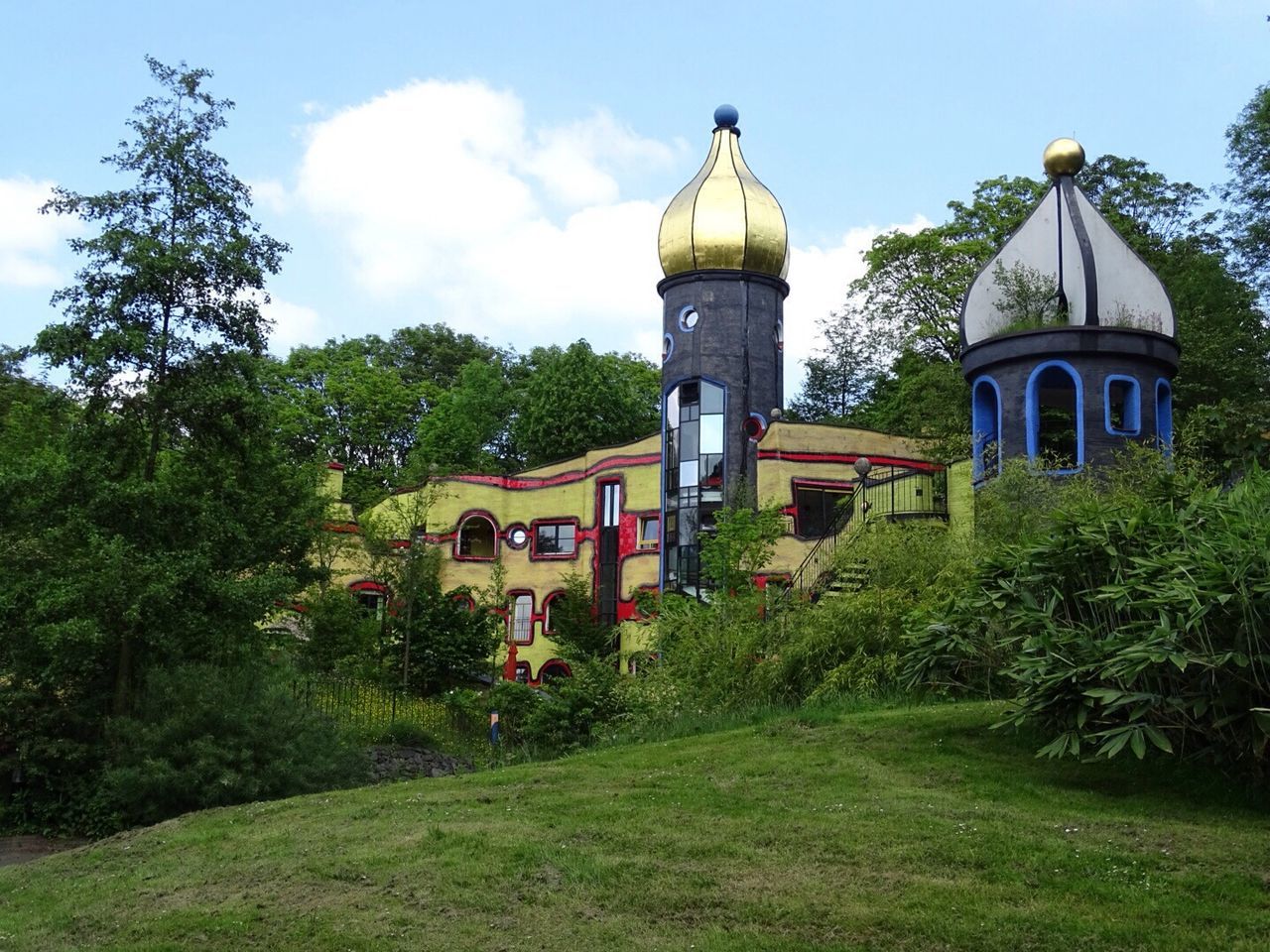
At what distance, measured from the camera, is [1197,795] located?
9578 mm

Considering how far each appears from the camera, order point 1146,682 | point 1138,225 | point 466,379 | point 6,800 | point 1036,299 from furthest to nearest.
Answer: point 466,379
point 1138,225
point 1036,299
point 6,800
point 1146,682

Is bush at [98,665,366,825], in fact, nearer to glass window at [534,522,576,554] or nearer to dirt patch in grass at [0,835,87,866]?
dirt patch in grass at [0,835,87,866]

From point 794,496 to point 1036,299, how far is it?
28.4 ft

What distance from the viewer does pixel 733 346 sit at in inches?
1192

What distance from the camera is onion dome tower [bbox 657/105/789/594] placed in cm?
2997

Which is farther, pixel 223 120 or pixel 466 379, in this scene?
pixel 466 379

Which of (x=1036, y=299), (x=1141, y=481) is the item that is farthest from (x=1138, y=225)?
(x=1141, y=481)

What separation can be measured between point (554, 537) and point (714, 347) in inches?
317

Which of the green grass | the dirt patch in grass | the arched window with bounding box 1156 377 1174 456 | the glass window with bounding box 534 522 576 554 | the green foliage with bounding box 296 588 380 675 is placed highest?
the arched window with bounding box 1156 377 1174 456

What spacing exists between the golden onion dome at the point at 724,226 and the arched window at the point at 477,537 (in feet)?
32.7

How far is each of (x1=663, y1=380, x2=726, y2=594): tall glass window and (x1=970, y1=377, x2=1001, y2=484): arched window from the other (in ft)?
29.9

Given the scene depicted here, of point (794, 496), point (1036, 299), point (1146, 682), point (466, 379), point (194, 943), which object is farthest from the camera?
point (466, 379)

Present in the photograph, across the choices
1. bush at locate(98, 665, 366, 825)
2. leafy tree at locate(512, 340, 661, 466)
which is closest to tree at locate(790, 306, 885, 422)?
leafy tree at locate(512, 340, 661, 466)

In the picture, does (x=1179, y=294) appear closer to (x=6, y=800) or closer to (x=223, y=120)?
(x=223, y=120)
